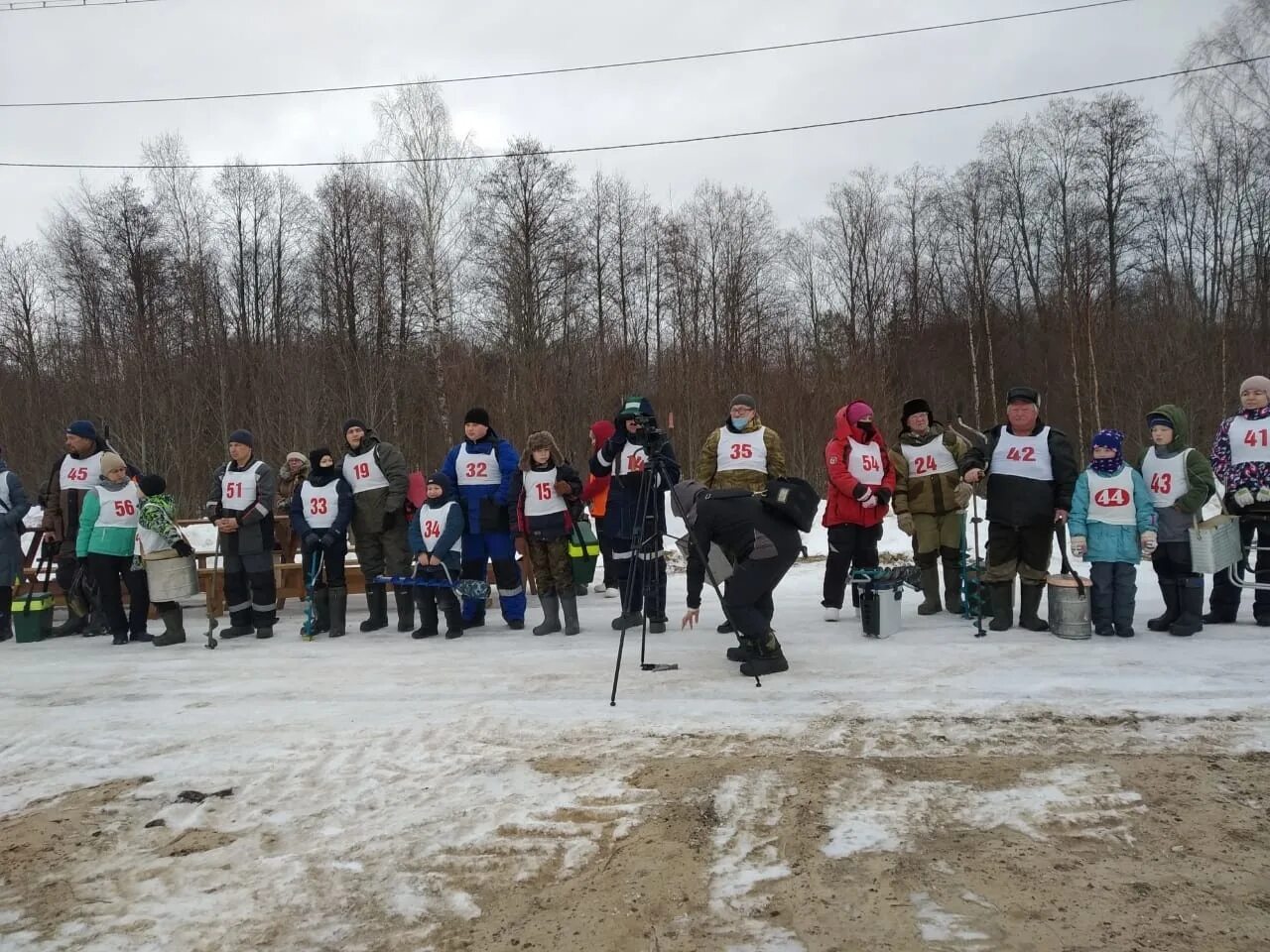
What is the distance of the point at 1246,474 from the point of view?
6949mm

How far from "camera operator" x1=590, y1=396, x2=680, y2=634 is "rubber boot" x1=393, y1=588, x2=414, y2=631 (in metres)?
2.08

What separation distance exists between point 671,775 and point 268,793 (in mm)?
1952

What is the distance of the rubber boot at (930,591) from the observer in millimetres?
7938

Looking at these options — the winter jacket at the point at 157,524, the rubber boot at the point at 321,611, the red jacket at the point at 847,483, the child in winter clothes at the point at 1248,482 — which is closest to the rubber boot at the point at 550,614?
the rubber boot at the point at 321,611

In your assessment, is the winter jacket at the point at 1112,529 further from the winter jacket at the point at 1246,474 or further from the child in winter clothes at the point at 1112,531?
the winter jacket at the point at 1246,474

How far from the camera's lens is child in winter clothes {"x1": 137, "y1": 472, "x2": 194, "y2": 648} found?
781 centimetres

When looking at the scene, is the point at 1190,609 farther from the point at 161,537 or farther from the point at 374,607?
the point at 161,537

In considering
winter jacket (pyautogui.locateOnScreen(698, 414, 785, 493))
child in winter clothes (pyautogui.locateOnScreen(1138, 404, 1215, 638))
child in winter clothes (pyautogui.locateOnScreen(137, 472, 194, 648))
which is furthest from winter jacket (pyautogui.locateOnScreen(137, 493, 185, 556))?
child in winter clothes (pyautogui.locateOnScreen(1138, 404, 1215, 638))

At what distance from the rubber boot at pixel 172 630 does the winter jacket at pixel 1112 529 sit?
7934mm

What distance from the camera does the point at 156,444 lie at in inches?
854

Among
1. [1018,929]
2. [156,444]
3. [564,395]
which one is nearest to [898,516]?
[1018,929]

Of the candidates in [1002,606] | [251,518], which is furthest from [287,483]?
[1002,606]

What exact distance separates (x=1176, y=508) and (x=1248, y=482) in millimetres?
616

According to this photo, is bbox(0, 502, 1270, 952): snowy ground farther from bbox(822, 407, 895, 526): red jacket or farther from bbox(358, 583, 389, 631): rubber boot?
bbox(358, 583, 389, 631): rubber boot
